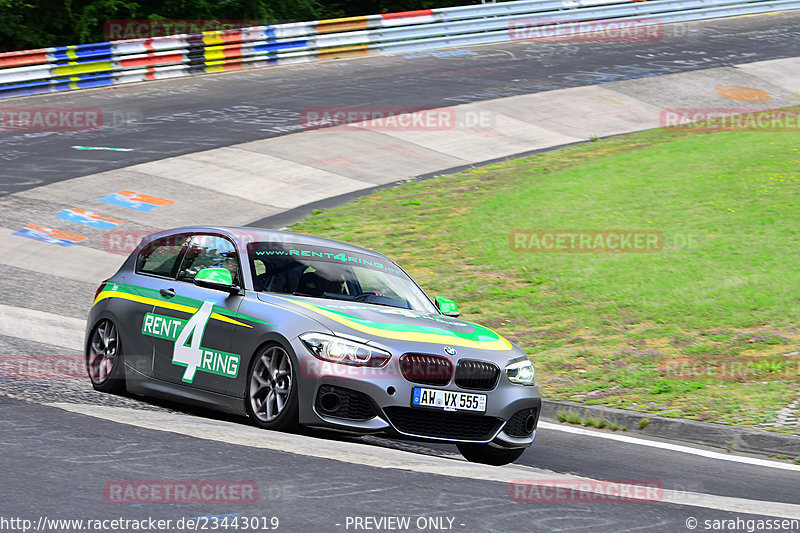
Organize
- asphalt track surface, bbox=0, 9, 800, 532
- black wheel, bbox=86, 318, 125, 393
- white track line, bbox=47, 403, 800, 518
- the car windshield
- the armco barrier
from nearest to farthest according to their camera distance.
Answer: asphalt track surface, bbox=0, 9, 800, 532
white track line, bbox=47, 403, 800, 518
the car windshield
black wheel, bbox=86, 318, 125, 393
the armco barrier

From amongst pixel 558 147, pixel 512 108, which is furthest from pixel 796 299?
pixel 512 108

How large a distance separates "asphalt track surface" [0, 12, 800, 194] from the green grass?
4.99 metres

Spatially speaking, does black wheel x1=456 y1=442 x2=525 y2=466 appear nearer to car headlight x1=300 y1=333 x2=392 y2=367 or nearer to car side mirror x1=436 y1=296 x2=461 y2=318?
car headlight x1=300 y1=333 x2=392 y2=367

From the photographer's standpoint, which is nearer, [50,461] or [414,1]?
[50,461]

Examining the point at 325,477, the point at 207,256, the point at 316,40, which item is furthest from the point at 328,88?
the point at 325,477

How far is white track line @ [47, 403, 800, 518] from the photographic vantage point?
6.21m

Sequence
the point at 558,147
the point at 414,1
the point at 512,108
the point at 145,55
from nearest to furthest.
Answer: the point at 558,147 → the point at 512,108 → the point at 145,55 → the point at 414,1

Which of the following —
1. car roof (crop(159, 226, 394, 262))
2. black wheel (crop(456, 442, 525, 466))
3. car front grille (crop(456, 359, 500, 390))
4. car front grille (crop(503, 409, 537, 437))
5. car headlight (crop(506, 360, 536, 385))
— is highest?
car roof (crop(159, 226, 394, 262))

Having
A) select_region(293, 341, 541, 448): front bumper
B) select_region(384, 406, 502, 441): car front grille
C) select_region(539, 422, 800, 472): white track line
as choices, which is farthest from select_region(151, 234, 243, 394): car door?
select_region(539, 422, 800, 472): white track line

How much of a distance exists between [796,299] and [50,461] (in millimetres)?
8927

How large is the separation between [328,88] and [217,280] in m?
19.4

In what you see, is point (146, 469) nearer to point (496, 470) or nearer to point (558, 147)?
point (496, 470)

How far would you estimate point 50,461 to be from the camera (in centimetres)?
602

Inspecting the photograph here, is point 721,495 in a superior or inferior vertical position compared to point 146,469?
inferior
